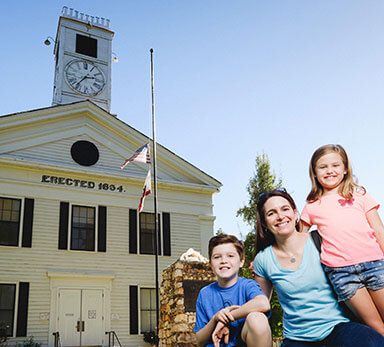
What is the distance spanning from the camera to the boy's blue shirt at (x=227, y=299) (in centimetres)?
252

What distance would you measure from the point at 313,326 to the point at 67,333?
1304cm

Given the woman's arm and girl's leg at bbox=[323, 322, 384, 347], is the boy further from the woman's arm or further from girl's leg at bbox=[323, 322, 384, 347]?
girl's leg at bbox=[323, 322, 384, 347]

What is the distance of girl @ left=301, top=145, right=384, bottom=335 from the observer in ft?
6.93

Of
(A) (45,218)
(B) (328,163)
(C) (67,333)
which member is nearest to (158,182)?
(A) (45,218)

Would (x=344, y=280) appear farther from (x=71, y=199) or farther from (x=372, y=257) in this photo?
(x=71, y=199)

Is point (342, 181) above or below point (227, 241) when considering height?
above

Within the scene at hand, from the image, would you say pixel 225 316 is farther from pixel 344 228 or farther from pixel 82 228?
pixel 82 228

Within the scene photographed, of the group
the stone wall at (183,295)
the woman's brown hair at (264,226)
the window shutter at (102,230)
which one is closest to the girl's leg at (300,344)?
the woman's brown hair at (264,226)

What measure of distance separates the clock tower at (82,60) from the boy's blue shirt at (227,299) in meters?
17.4

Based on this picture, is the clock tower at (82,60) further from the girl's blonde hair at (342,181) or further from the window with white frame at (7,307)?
the girl's blonde hair at (342,181)

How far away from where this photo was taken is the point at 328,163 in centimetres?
253

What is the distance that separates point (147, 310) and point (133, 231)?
2868mm

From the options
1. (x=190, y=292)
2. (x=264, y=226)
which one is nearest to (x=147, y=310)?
(x=190, y=292)

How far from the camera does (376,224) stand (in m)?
2.33
